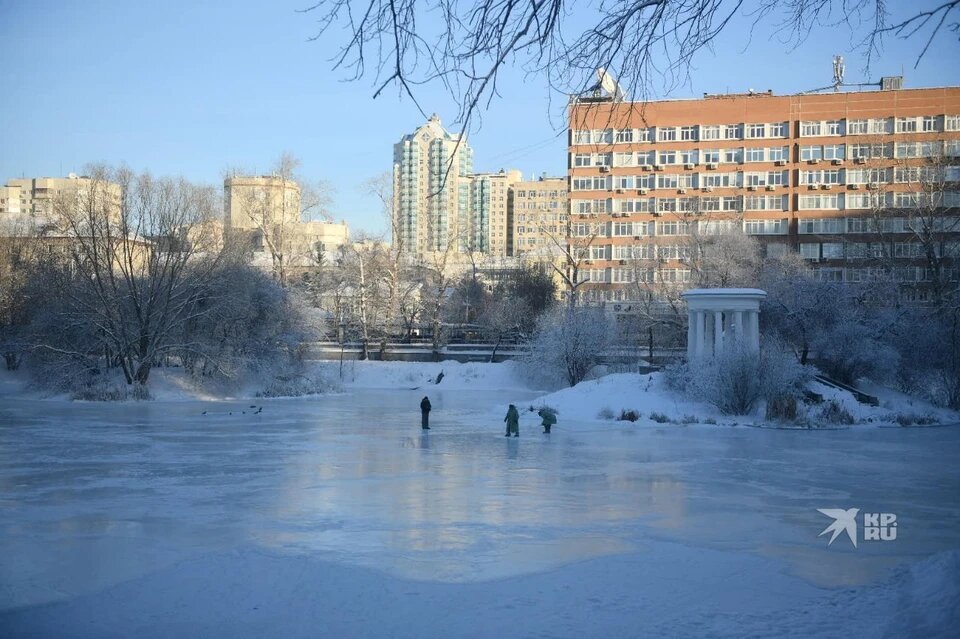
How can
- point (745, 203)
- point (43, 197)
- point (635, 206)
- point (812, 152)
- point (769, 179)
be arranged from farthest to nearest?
point (43, 197) < point (635, 206) < point (745, 203) < point (769, 179) < point (812, 152)

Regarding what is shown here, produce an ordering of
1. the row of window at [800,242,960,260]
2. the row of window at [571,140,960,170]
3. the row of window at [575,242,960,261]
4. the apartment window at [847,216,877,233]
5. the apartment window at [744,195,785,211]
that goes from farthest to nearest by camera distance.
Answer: the apartment window at [744,195,785,211] → the apartment window at [847,216,877,233] → the row of window at [571,140,960,170] → the row of window at [575,242,960,261] → the row of window at [800,242,960,260]

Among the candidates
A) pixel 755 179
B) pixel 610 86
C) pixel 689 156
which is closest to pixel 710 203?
pixel 755 179

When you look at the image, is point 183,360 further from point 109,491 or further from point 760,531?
point 760,531

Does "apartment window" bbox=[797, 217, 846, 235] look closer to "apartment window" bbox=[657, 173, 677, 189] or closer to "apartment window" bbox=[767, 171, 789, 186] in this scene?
"apartment window" bbox=[767, 171, 789, 186]

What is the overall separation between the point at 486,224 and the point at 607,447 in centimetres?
15750

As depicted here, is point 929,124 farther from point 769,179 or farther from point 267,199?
point 267,199

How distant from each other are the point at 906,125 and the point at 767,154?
9616 millimetres

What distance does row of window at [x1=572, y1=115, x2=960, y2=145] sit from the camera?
63750 millimetres

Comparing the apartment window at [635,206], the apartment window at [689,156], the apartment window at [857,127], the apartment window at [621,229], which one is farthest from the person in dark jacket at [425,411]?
the apartment window at [857,127]

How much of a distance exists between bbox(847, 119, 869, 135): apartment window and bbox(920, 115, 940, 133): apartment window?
3.66 meters

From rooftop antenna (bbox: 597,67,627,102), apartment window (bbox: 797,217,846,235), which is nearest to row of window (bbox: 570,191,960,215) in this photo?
apartment window (bbox: 797,217,846,235)

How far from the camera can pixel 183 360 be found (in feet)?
147

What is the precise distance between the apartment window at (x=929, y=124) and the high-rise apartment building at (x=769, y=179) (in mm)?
85

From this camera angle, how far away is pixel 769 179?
224 feet
